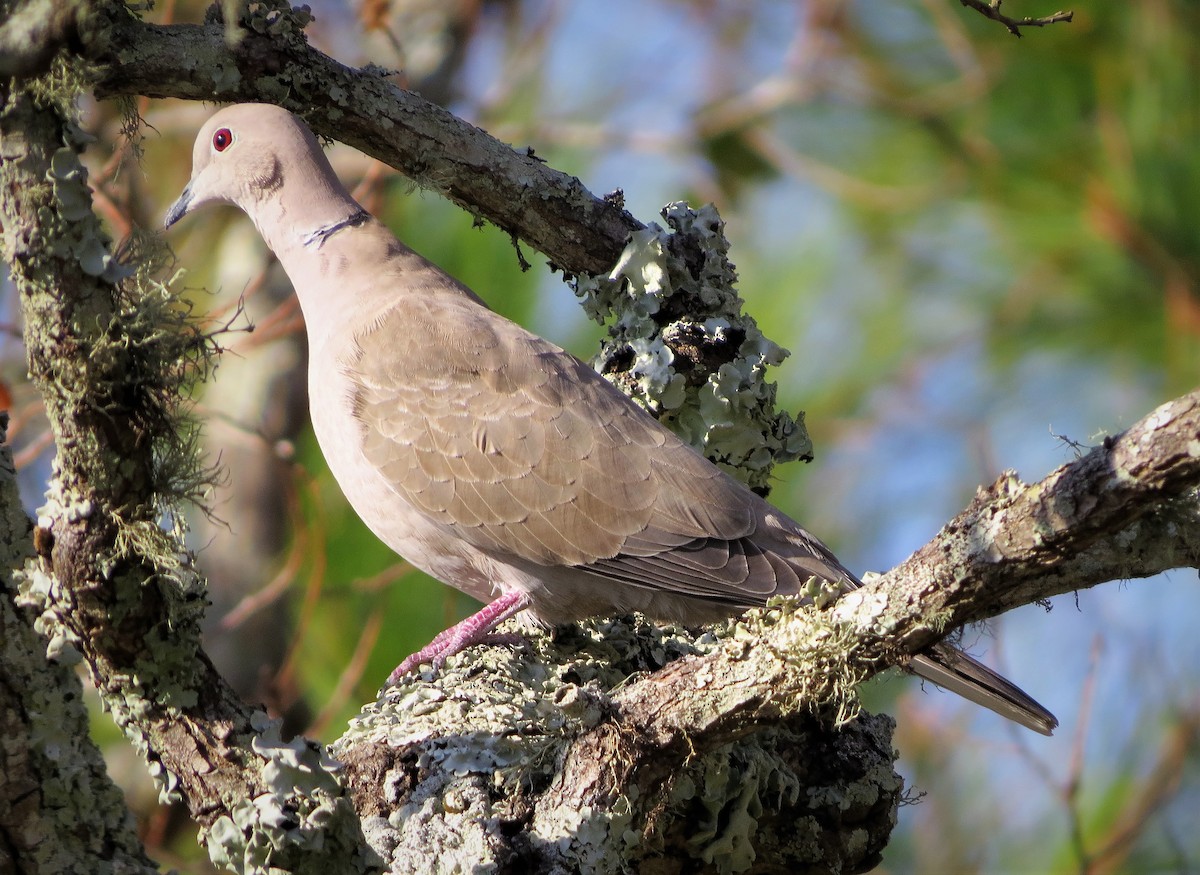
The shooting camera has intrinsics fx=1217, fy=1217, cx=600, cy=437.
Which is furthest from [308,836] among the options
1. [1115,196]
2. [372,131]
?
[1115,196]

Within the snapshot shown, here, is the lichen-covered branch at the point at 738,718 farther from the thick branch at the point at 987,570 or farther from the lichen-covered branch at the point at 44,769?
the lichen-covered branch at the point at 44,769

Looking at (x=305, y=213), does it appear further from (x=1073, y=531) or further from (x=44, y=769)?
(x=1073, y=531)

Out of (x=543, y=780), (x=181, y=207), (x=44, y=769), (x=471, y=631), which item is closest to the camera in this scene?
(x=44, y=769)

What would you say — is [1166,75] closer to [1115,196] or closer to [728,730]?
[1115,196]

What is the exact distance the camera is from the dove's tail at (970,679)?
89.3 inches

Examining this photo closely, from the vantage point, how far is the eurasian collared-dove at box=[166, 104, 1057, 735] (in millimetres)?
2727

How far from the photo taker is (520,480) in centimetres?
279

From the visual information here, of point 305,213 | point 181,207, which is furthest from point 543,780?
point 181,207

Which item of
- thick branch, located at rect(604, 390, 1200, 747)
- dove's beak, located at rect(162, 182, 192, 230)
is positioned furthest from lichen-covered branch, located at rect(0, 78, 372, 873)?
dove's beak, located at rect(162, 182, 192, 230)

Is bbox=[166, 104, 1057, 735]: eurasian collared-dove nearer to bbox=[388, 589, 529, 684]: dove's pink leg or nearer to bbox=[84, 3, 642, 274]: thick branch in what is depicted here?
bbox=[388, 589, 529, 684]: dove's pink leg

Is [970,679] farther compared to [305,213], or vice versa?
[305,213]

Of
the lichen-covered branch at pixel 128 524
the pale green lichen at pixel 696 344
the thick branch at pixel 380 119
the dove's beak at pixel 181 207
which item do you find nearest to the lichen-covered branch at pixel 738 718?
the lichen-covered branch at pixel 128 524

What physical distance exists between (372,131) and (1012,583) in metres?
1.68

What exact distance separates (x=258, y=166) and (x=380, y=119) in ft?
1.93
